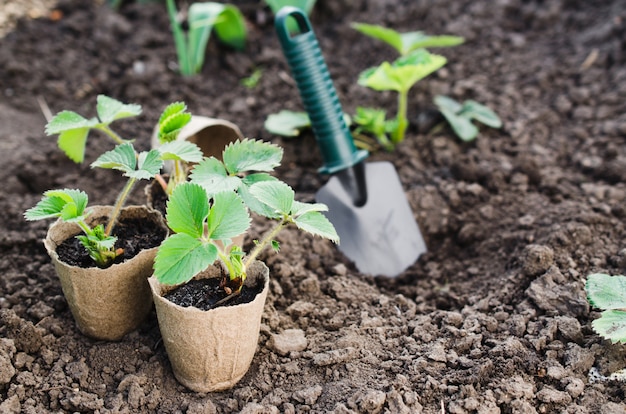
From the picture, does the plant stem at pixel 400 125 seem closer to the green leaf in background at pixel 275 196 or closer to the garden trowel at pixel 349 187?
the garden trowel at pixel 349 187

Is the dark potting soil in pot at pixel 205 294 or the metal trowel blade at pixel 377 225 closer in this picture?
the dark potting soil in pot at pixel 205 294

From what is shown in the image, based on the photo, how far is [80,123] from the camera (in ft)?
4.16

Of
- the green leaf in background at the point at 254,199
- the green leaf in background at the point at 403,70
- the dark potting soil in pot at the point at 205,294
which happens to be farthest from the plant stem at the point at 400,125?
the dark potting soil in pot at the point at 205,294

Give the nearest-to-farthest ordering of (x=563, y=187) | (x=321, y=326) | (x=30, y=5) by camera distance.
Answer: (x=321, y=326), (x=563, y=187), (x=30, y=5)

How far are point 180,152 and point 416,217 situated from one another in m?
0.83

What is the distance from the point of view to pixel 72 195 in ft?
3.78

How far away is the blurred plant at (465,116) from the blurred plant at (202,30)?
2.56ft

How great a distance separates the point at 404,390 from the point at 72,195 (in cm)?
71

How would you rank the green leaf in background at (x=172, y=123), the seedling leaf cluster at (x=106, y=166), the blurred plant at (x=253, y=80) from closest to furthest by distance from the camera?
the seedling leaf cluster at (x=106, y=166)
the green leaf in background at (x=172, y=123)
the blurred plant at (x=253, y=80)

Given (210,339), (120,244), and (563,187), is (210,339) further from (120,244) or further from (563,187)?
(563,187)

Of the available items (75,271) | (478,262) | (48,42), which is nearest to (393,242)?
(478,262)

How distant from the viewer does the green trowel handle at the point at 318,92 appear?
64.1 inches

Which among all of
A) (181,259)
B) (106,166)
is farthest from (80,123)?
(181,259)

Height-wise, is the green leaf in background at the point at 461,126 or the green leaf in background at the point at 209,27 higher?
the green leaf in background at the point at 209,27
